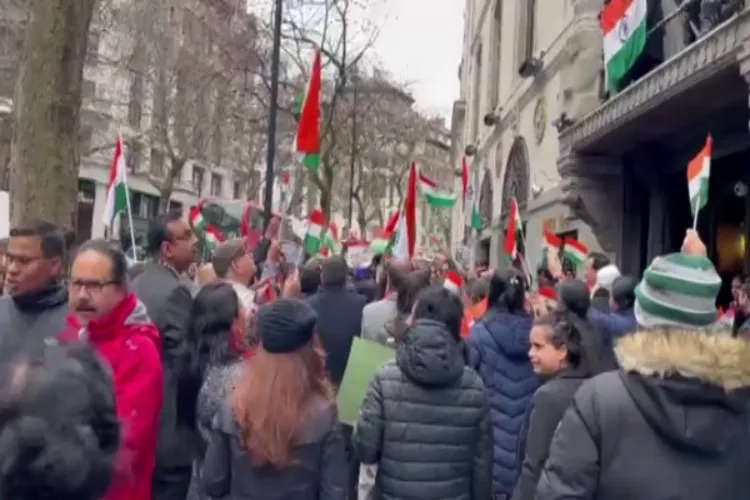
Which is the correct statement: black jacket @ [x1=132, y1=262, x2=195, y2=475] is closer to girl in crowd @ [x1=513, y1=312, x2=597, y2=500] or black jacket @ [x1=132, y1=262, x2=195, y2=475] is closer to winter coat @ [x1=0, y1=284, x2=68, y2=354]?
winter coat @ [x1=0, y1=284, x2=68, y2=354]

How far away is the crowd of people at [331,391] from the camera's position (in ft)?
6.76

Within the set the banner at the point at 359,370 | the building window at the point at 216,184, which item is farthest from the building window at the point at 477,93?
the building window at the point at 216,184

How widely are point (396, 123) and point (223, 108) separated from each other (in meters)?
14.0

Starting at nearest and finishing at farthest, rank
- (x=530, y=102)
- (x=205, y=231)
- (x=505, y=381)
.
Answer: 1. (x=505, y=381)
2. (x=205, y=231)
3. (x=530, y=102)

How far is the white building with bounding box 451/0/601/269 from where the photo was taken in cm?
1627

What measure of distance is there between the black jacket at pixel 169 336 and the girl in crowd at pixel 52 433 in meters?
2.73

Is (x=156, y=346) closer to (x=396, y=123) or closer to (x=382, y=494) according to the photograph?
(x=382, y=494)

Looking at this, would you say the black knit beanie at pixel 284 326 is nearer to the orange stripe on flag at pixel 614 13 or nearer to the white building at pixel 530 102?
the orange stripe on flag at pixel 614 13

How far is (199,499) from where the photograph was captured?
445 centimetres

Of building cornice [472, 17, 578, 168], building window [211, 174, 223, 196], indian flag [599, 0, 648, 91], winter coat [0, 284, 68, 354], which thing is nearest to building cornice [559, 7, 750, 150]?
indian flag [599, 0, 648, 91]

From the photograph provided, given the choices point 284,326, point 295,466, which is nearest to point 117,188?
point 284,326

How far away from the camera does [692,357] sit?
9.41ft

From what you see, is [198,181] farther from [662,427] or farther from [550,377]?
[662,427]

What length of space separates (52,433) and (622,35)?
10.5 metres
